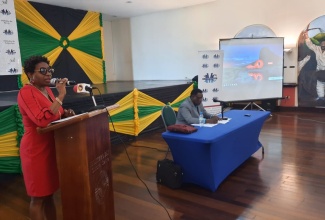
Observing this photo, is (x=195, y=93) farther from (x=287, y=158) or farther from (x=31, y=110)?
(x=31, y=110)

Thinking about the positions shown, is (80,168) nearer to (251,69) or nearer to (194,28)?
(251,69)

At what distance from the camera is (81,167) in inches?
60.6

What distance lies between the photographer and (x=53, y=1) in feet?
22.7

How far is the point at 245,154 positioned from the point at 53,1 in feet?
21.0

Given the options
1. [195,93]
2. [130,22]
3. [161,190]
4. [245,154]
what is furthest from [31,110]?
[130,22]

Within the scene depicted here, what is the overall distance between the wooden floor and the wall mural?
294cm

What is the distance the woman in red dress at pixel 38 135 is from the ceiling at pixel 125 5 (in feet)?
20.4

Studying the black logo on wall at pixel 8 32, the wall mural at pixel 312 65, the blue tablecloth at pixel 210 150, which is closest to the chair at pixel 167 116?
the blue tablecloth at pixel 210 150

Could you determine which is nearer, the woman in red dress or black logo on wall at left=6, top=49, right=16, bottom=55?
the woman in red dress

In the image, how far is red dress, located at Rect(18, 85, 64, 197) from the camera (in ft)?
4.99

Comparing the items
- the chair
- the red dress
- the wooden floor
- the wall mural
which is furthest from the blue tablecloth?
the wall mural

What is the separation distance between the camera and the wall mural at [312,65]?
6.32 meters

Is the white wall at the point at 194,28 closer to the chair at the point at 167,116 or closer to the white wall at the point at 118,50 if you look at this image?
the white wall at the point at 118,50

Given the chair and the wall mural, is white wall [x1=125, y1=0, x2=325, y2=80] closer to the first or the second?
the wall mural
